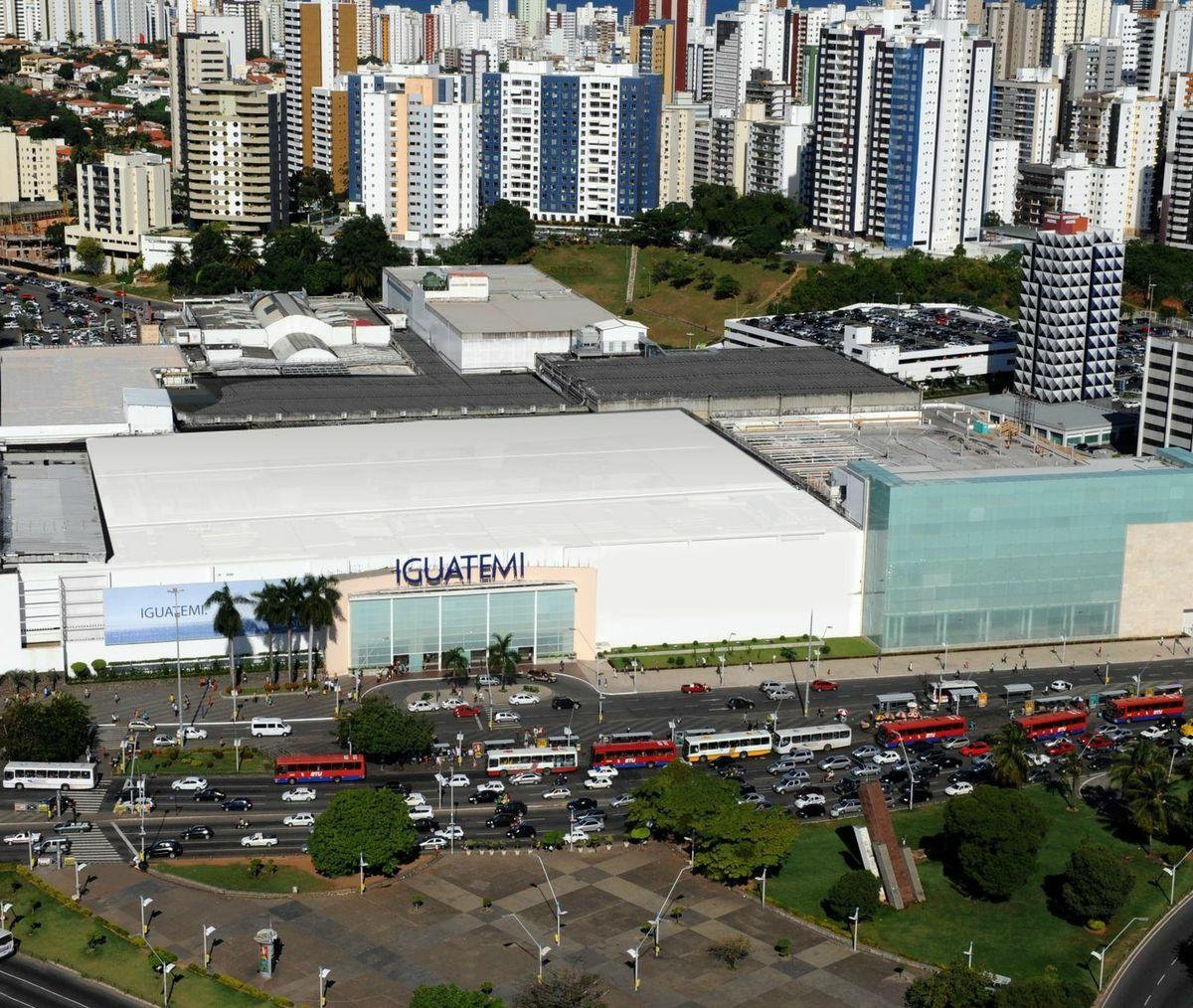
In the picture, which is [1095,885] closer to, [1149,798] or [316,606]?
[1149,798]

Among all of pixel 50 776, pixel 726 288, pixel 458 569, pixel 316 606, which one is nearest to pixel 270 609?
pixel 316 606

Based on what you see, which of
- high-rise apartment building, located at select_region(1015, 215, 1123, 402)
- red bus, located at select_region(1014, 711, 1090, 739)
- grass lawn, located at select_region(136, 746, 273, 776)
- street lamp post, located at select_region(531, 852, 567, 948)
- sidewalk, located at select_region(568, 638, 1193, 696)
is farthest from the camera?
high-rise apartment building, located at select_region(1015, 215, 1123, 402)

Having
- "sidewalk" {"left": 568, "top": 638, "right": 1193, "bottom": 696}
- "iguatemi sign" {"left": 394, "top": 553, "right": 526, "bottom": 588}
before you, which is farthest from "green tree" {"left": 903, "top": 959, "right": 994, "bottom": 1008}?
"iguatemi sign" {"left": 394, "top": 553, "right": 526, "bottom": 588}

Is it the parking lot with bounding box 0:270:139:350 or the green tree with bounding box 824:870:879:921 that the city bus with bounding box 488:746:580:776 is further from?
the parking lot with bounding box 0:270:139:350

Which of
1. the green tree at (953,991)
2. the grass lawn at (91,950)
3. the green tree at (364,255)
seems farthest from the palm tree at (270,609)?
the green tree at (364,255)

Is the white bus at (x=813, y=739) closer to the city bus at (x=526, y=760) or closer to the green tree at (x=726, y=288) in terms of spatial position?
the city bus at (x=526, y=760)

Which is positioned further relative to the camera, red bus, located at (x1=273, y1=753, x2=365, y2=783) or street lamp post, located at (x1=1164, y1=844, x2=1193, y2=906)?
red bus, located at (x1=273, y1=753, x2=365, y2=783)

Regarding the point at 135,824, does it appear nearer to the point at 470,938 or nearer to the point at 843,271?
the point at 470,938
